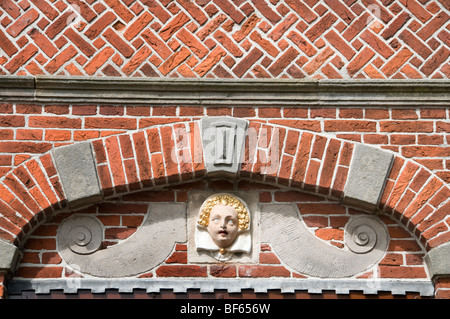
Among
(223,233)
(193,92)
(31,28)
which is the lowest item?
(223,233)

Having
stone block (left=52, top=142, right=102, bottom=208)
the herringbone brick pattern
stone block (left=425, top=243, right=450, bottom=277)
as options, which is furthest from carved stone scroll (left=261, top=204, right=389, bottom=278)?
stone block (left=52, top=142, right=102, bottom=208)

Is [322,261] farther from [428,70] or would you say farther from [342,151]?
[428,70]

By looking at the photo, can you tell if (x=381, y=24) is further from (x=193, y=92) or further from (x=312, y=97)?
(x=193, y=92)

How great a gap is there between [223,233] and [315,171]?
0.74m

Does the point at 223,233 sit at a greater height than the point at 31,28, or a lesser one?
lesser

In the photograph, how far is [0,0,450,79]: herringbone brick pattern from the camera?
6.77m

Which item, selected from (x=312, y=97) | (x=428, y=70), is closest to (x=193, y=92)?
(x=312, y=97)

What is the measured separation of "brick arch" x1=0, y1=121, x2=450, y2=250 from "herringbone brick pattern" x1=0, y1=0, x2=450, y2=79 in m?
0.49

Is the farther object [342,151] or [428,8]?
[428,8]

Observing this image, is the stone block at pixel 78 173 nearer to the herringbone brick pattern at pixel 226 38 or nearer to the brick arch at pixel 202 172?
the brick arch at pixel 202 172

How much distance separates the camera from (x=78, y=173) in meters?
6.47

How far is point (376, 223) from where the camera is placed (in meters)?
6.56

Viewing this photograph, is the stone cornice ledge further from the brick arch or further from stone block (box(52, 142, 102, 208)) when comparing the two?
stone block (box(52, 142, 102, 208))

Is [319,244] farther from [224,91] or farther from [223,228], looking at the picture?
[224,91]
